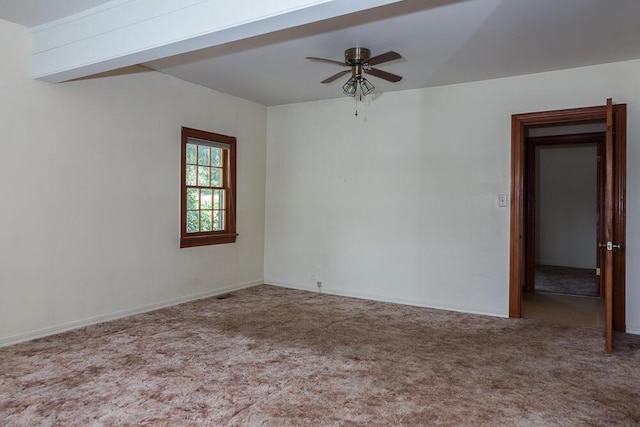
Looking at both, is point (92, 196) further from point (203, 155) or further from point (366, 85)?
point (366, 85)

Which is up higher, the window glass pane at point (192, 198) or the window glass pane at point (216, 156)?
the window glass pane at point (216, 156)

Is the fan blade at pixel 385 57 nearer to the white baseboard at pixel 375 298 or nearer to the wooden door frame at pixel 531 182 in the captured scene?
the white baseboard at pixel 375 298

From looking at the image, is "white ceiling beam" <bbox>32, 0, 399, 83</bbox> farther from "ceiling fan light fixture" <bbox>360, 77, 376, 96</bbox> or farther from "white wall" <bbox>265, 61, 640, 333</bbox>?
"white wall" <bbox>265, 61, 640, 333</bbox>

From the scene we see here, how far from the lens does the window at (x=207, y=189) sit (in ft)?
16.8

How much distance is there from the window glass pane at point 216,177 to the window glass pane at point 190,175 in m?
0.30


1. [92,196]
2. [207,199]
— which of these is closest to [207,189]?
[207,199]

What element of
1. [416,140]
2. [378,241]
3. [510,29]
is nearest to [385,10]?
[510,29]

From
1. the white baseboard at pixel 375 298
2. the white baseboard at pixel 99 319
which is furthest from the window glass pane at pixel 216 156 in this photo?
the white baseboard at pixel 375 298

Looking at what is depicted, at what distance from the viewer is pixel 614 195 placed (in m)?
4.21

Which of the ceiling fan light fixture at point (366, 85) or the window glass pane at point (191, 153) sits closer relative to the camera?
the ceiling fan light fixture at point (366, 85)

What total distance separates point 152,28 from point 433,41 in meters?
2.25

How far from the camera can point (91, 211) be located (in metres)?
4.14

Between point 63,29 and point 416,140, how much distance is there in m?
3.72

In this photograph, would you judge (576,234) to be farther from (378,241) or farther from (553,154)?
(378,241)
